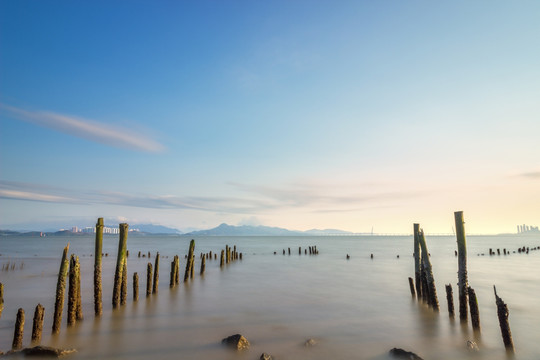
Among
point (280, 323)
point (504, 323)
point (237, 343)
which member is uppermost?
point (504, 323)

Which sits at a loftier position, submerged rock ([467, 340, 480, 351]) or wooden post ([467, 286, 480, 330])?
wooden post ([467, 286, 480, 330])

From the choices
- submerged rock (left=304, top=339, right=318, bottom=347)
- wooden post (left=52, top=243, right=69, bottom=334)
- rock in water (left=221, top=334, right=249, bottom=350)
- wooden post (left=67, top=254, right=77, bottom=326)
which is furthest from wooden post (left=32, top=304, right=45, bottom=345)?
submerged rock (left=304, top=339, right=318, bottom=347)

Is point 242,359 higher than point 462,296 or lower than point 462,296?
lower

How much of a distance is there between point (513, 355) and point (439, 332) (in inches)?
87.9

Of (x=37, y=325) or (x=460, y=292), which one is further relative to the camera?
(x=460, y=292)

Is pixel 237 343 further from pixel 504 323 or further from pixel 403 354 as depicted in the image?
pixel 504 323

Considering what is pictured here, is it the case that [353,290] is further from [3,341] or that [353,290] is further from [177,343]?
[3,341]

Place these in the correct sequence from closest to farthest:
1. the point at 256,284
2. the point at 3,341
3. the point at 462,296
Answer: the point at 3,341
the point at 462,296
the point at 256,284

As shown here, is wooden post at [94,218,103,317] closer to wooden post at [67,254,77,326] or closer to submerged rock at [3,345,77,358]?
wooden post at [67,254,77,326]

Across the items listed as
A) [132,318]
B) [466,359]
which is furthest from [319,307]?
[132,318]

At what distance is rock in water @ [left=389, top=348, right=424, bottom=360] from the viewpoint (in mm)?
8641

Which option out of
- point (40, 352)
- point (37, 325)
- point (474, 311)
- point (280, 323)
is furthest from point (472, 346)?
point (37, 325)

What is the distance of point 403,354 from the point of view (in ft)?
29.3

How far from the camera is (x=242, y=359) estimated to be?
8641 mm
